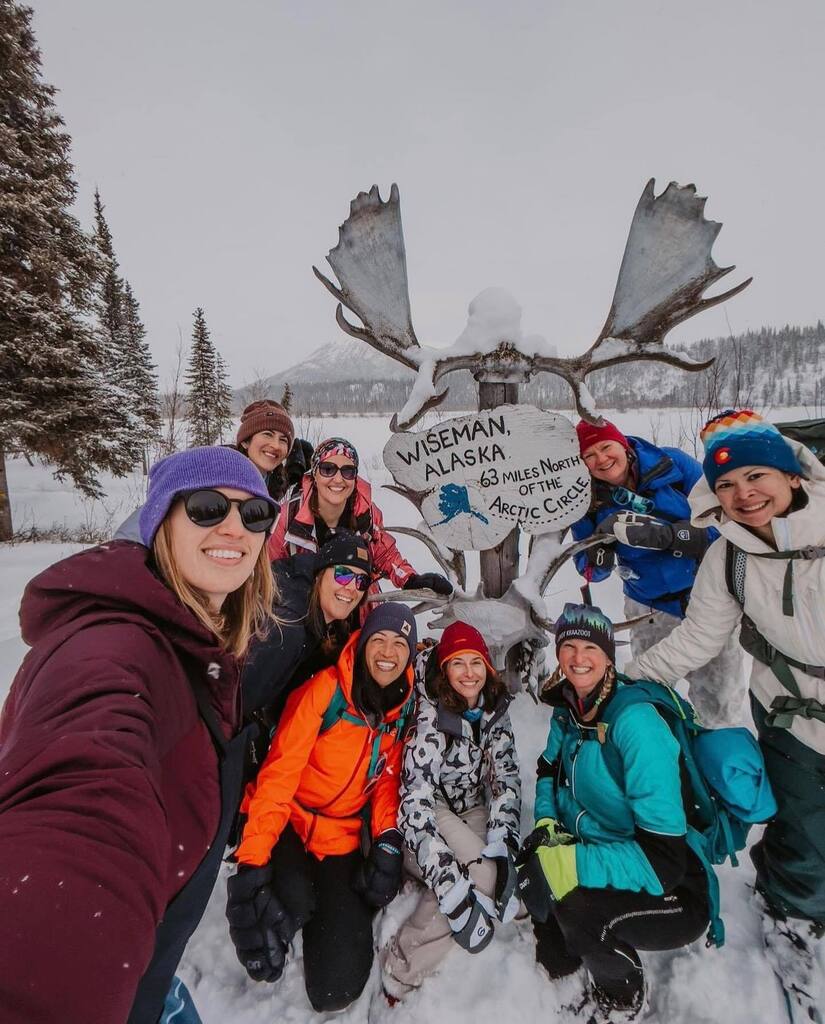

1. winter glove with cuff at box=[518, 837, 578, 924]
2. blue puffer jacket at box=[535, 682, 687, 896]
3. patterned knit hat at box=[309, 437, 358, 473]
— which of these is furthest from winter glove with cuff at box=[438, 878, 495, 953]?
patterned knit hat at box=[309, 437, 358, 473]

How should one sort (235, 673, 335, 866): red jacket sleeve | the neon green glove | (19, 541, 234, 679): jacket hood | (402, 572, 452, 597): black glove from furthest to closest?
(402, 572, 452, 597): black glove < (235, 673, 335, 866): red jacket sleeve < the neon green glove < (19, 541, 234, 679): jacket hood

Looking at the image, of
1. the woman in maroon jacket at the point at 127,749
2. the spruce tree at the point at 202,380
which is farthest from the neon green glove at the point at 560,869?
the spruce tree at the point at 202,380

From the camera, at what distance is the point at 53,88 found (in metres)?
8.55

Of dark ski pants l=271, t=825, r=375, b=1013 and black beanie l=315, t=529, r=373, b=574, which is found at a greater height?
black beanie l=315, t=529, r=373, b=574

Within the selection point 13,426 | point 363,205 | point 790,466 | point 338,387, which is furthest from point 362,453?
→ point 338,387

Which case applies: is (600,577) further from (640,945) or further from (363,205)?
(363,205)

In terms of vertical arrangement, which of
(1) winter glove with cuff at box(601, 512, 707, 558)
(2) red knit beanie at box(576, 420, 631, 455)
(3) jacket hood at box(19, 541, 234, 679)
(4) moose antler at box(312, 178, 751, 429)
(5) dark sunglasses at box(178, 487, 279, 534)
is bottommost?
(1) winter glove with cuff at box(601, 512, 707, 558)

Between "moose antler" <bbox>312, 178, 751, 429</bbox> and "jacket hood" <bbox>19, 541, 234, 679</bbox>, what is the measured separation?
5.61 ft

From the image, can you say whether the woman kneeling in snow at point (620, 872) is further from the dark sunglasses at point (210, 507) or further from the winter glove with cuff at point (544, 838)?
the dark sunglasses at point (210, 507)

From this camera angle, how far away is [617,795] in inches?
71.7

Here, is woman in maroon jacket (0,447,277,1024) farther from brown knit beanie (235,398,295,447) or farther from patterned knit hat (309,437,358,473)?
brown knit beanie (235,398,295,447)

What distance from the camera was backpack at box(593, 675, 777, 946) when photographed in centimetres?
171

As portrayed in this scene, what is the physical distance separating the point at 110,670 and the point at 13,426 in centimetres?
956

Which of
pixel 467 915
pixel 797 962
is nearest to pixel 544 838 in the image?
pixel 467 915
